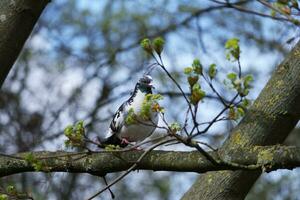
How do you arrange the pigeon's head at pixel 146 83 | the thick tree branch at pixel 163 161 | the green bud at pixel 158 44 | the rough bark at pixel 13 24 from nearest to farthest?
the green bud at pixel 158 44 < the thick tree branch at pixel 163 161 < the rough bark at pixel 13 24 < the pigeon's head at pixel 146 83

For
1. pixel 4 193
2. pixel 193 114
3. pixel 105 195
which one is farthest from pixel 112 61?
pixel 193 114

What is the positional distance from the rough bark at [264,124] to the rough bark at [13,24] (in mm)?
1205

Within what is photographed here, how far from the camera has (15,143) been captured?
896 cm

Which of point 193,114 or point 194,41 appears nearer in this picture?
point 193,114

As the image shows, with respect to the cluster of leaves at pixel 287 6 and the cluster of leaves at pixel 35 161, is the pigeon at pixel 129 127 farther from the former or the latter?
the cluster of leaves at pixel 287 6

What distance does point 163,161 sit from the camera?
328cm

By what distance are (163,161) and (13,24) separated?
42.5 inches

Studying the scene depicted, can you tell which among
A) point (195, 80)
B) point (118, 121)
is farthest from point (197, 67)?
point (118, 121)

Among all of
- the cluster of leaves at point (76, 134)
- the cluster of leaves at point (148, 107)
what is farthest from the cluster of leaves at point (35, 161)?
the cluster of leaves at point (148, 107)

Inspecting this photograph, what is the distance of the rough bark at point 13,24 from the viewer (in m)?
3.62

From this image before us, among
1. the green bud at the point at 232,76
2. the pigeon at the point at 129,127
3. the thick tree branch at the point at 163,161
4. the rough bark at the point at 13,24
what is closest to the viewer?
the green bud at the point at 232,76

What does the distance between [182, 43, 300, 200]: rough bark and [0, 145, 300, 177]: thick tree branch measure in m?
0.49

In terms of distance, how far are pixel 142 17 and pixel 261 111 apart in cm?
657

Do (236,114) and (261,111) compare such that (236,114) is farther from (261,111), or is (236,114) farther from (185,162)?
(261,111)
